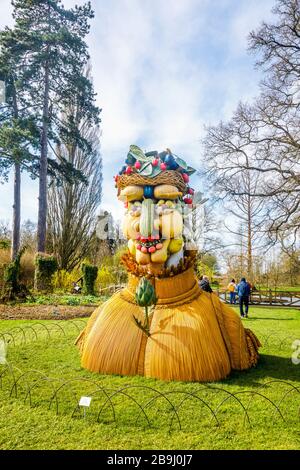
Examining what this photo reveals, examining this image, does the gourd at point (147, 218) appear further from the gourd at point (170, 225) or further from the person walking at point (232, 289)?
the person walking at point (232, 289)

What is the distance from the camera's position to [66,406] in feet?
14.1

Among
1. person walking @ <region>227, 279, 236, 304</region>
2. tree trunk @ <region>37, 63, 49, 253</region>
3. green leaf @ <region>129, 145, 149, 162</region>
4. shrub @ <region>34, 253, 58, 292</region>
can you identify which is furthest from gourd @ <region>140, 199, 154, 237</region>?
tree trunk @ <region>37, 63, 49, 253</region>

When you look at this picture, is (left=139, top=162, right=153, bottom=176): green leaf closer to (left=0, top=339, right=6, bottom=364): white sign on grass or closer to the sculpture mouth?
the sculpture mouth

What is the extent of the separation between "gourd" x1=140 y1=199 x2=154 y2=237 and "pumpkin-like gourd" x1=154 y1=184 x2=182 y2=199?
0.58 ft

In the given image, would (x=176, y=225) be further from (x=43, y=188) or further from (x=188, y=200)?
(x=43, y=188)

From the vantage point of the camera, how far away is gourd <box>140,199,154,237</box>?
5.68 m

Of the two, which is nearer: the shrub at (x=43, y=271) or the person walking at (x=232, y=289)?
the person walking at (x=232, y=289)

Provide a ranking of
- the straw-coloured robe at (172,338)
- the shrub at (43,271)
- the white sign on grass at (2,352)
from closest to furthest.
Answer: the straw-coloured robe at (172,338), the white sign on grass at (2,352), the shrub at (43,271)

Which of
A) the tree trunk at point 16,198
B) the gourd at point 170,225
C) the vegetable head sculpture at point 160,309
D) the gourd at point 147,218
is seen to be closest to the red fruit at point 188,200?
the vegetable head sculpture at point 160,309

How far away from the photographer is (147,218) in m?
5.73

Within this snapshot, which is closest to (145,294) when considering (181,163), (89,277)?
(181,163)

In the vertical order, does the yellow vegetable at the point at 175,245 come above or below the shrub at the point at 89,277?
above

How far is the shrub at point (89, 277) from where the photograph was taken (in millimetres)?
18859

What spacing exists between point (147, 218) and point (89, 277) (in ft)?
45.7
